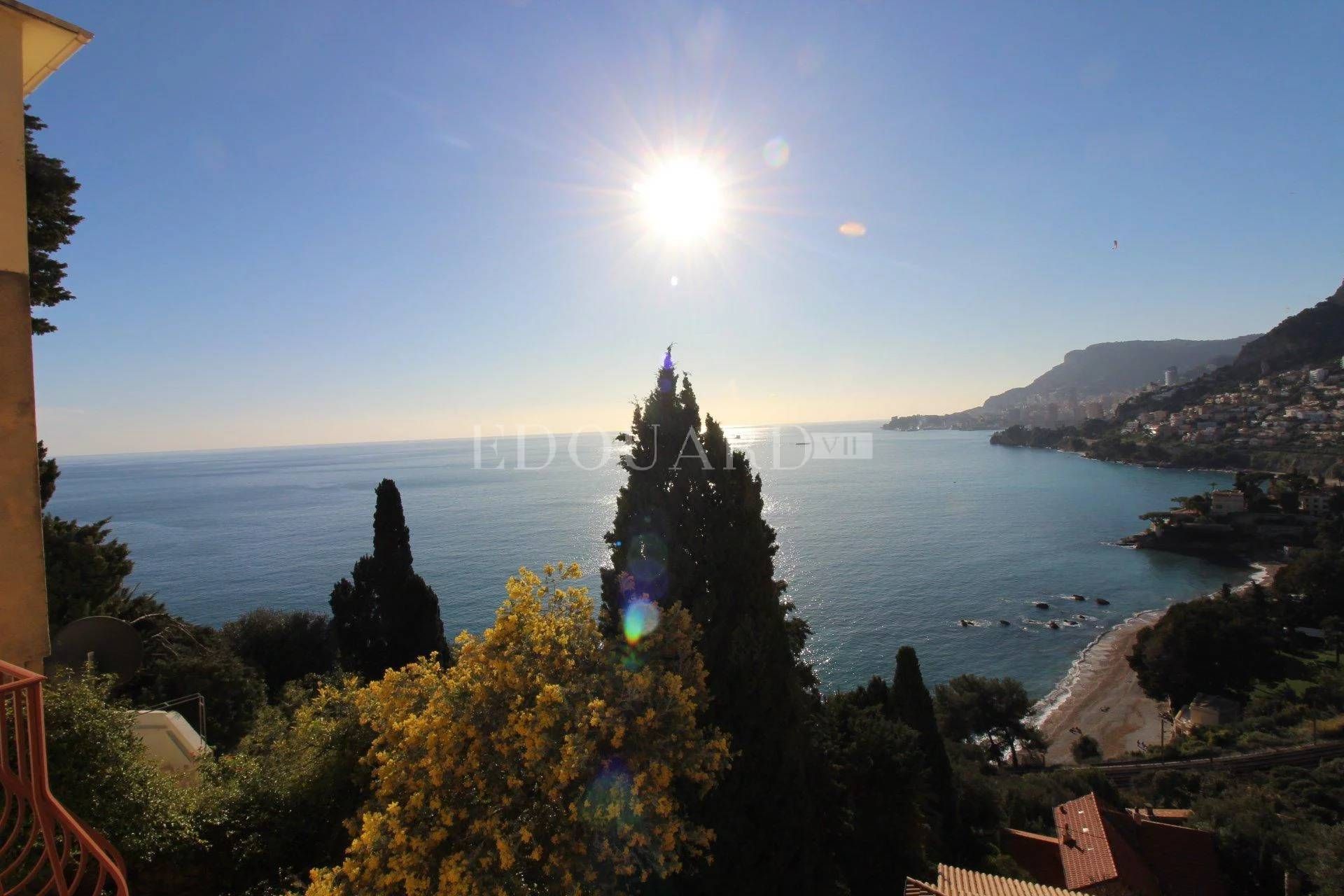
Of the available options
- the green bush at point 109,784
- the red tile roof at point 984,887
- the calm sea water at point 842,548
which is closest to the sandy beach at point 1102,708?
the calm sea water at point 842,548

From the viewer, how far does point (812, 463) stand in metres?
132

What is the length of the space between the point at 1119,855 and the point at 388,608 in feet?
61.7

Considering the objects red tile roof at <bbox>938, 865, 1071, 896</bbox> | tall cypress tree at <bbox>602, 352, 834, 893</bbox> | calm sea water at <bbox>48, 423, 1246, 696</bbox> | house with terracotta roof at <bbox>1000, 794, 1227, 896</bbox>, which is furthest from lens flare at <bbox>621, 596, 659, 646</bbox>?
calm sea water at <bbox>48, 423, 1246, 696</bbox>

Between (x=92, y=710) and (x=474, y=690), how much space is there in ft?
14.9

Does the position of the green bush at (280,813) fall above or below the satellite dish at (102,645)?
below

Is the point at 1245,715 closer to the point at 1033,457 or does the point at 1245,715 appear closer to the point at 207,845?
the point at 207,845

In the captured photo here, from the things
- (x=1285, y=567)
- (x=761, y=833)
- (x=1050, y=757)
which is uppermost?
(x=761, y=833)

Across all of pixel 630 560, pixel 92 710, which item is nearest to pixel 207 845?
pixel 92 710

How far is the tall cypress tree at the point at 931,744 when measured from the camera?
13797 millimetres

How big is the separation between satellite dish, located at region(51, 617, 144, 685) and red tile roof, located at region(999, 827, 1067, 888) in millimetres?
18092

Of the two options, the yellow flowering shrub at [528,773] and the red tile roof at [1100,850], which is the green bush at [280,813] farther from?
the red tile roof at [1100,850]

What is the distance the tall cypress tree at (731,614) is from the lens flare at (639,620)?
5.5 inches

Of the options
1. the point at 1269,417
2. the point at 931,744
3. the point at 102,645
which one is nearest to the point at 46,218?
the point at 102,645

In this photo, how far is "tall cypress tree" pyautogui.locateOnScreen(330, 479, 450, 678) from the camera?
17859 millimetres
